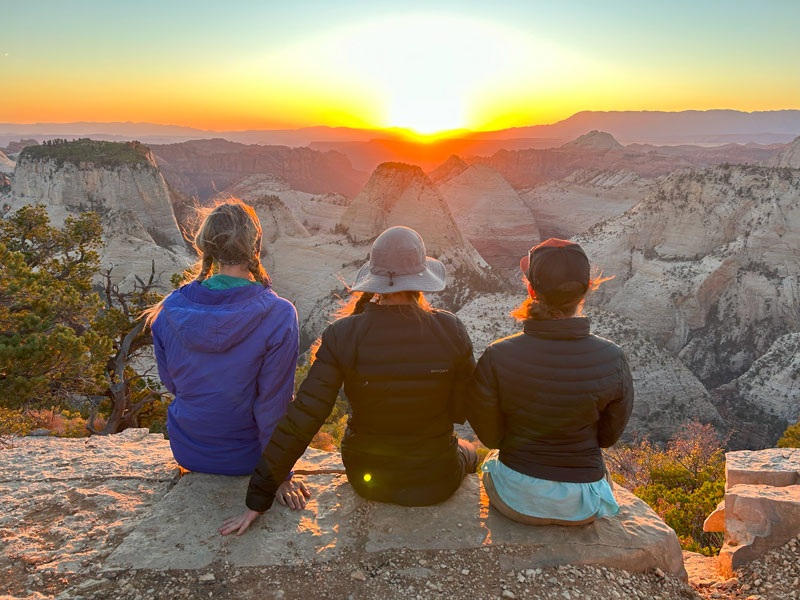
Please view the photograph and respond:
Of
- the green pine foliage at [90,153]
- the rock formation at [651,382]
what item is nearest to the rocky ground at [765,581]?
the rock formation at [651,382]

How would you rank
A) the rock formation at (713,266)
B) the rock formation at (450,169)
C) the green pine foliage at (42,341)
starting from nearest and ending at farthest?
the green pine foliage at (42,341) → the rock formation at (713,266) → the rock formation at (450,169)

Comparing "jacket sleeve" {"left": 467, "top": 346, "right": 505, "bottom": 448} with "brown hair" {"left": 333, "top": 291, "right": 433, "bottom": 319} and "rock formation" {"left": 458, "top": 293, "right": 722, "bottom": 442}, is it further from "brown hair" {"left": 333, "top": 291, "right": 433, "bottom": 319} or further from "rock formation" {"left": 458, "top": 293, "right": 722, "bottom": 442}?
"rock formation" {"left": 458, "top": 293, "right": 722, "bottom": 442}

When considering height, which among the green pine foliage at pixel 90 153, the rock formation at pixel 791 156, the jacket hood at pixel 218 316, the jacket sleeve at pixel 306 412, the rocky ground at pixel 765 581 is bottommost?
the rocky ground at pixel 765 581

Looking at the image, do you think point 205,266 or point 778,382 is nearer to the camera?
point 205,266

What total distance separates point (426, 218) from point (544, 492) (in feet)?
75.8

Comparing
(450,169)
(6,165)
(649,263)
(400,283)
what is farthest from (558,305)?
(6,165)

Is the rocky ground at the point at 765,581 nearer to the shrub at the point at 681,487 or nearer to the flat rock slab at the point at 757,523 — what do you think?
the flat rock slab at the point at 757,523

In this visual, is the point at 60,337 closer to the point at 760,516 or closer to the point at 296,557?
the point at 296,557

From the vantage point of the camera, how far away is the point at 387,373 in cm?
269

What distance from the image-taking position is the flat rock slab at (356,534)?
2693mm

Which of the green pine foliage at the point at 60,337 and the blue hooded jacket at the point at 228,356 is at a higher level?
the blue hooded jacket at the point at 228,356

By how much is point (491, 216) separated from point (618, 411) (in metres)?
47.8

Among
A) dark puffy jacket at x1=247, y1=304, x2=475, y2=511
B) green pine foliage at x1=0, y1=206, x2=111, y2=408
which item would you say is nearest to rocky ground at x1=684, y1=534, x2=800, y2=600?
dark puffy jacket at x1=247, y1=304, x2=475, y2=511

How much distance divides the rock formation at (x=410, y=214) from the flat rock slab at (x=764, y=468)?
19.5 meters
